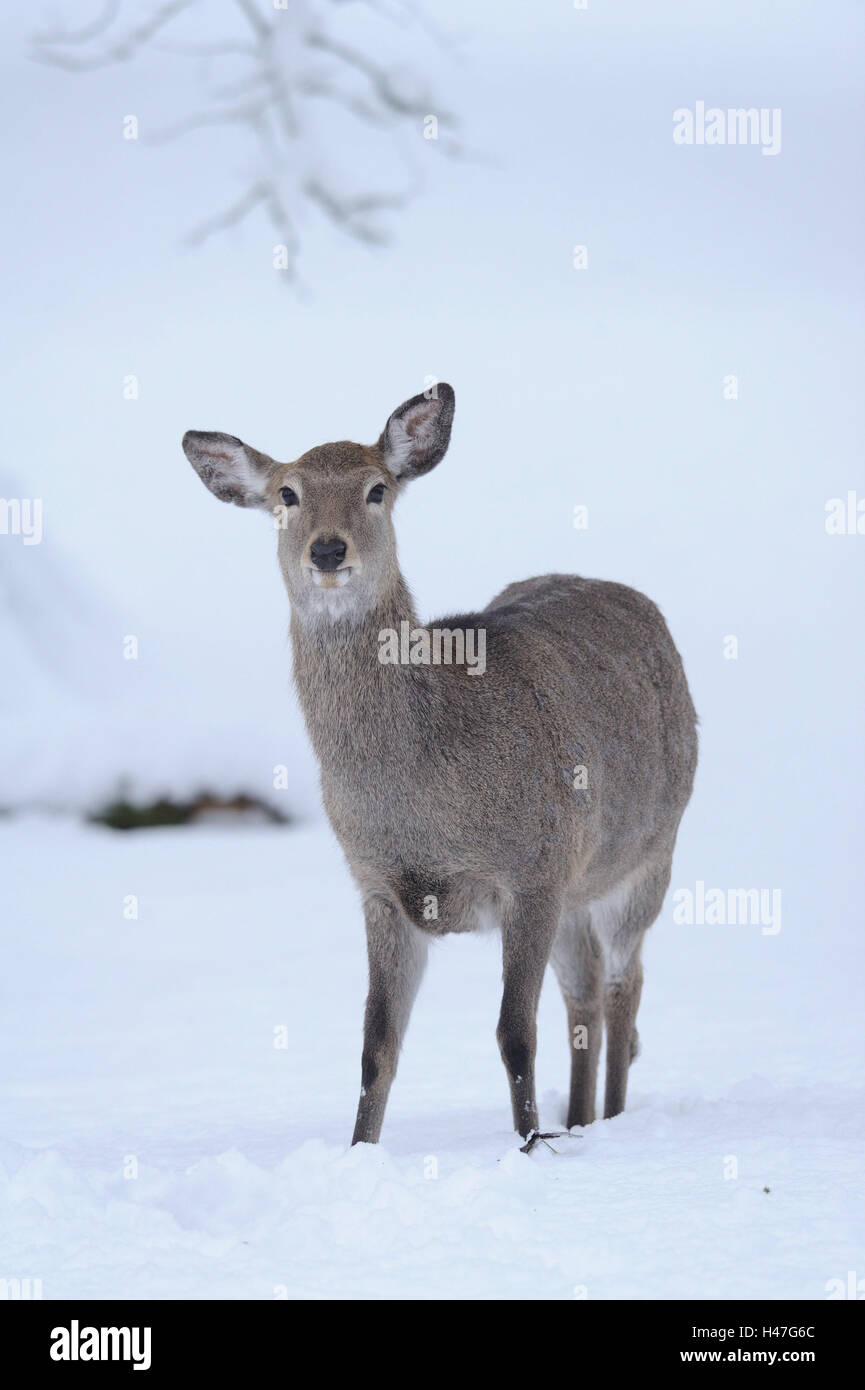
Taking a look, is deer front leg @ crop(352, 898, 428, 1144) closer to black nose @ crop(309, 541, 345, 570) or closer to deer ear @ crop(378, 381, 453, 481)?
black nose @ crop(309, 541, 345, 570)

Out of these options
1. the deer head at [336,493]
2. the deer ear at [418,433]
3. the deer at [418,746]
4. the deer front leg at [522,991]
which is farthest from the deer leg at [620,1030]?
the deer ear at [418,433]

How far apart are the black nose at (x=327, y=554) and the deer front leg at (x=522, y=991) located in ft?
4.42

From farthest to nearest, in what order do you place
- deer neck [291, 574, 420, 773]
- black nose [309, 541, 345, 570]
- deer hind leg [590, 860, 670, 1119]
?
deer hind leg [590, 860, 670, 1119] < deer neck [291, 574, 420, 773] < black nose [309, 541, 345, 570]

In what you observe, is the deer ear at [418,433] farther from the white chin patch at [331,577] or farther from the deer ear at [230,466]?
the white chin patch at [331,577]

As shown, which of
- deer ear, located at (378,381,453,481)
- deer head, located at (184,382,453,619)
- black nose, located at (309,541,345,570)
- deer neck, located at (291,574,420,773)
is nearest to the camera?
black nose, located at (309,541,345,570)

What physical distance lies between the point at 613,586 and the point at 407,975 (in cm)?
246

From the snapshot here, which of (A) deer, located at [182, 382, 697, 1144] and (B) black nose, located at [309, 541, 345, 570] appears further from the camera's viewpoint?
(A) deer, located at [182, 382, 697, 1144]

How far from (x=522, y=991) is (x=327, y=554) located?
166cm

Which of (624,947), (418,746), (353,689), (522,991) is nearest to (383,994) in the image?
(522,991)

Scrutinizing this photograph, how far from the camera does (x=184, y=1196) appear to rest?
570 centimetres

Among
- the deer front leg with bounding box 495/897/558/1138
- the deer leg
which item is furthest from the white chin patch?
the deer leg

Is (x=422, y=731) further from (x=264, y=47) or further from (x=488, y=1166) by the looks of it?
(x=264, y=47)

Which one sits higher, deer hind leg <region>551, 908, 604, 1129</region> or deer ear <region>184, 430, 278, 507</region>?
deer ear <region>184, 430, 278, 507</region>

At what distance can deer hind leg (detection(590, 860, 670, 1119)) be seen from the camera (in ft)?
25.5
